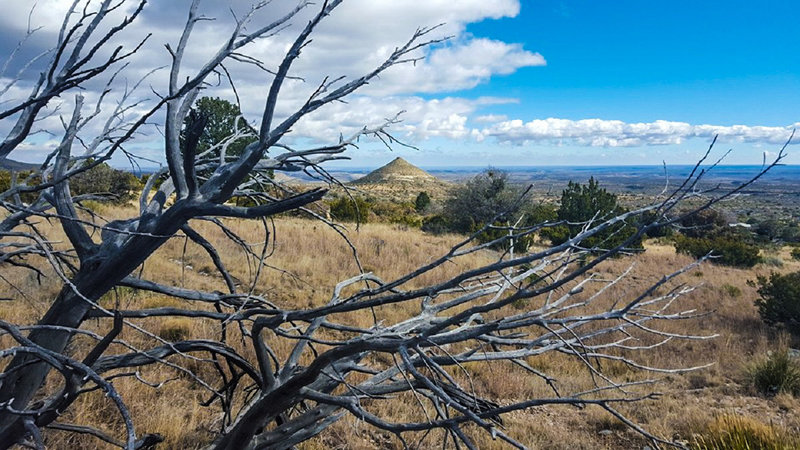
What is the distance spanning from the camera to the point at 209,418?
4.47 metres

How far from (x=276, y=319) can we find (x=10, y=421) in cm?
128

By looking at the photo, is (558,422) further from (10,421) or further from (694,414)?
(10,421)

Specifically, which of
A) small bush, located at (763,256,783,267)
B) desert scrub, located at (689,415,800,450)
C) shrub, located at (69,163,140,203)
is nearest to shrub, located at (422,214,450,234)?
shrub, located at (69,163,140,203)

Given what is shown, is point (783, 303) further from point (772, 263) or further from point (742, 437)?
point (772, 263)

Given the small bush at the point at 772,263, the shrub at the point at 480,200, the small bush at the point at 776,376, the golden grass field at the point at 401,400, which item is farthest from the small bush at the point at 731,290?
the shrub at the point at 480,200

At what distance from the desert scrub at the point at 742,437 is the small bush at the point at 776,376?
2412 mm

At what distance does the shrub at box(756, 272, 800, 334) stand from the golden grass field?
16.4 inches

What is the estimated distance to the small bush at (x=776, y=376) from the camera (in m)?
6.48

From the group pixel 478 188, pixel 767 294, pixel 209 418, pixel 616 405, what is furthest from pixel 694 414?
pixel 478 188

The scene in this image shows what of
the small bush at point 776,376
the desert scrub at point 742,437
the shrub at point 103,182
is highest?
the shrub at point 103,182

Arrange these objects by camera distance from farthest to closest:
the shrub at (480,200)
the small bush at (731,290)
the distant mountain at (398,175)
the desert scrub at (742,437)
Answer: the distant mountain at (398,175), the shrub at (480,200), the small bush at (731,290), the desert scrub at (742,437)

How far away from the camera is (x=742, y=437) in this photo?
4273 millimetres

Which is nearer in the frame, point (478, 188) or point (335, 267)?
point (335, 267)

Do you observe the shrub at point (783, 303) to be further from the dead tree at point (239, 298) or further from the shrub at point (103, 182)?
the shrub at point (103, 182)
